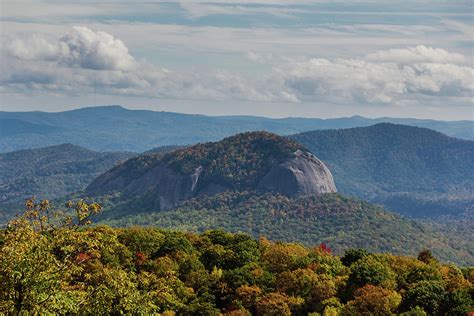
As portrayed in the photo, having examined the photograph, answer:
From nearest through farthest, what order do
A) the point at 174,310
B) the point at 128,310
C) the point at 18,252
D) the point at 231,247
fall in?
the point at 18,252 < the point at 128,310 < the point at 174,310 < the point at 231,247

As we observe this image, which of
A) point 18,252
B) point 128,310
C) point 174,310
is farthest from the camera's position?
point 174,310

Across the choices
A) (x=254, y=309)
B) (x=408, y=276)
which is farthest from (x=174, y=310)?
(x=408, y=276)

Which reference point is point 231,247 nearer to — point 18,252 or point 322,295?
point 322,295

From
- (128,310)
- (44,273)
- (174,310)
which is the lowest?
(174,310)

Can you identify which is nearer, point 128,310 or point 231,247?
point 128,310

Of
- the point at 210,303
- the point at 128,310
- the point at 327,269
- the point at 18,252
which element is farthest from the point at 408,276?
the point at 18,252

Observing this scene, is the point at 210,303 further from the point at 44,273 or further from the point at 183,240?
the point at 44,273

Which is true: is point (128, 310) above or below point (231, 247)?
above
